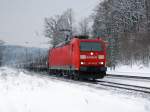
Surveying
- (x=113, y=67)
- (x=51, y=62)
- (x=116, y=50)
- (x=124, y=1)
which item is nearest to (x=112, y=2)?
(x=124, y=1)

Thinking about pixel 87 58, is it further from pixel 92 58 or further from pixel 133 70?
pixel 133 70

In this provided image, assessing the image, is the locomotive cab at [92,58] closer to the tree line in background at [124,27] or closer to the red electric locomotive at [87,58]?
the red electric locomotive at [87,58]

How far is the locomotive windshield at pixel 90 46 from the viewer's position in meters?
25.9

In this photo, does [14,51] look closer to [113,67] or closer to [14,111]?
[113,67]

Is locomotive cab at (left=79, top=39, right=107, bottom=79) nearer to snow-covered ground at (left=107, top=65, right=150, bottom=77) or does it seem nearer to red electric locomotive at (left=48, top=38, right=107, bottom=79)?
red electric locomotive at (left=48, top=38, right=107, bottom=79)

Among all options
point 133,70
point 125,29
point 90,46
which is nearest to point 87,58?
point 90,46

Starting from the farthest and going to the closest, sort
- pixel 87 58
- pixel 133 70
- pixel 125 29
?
pixel 125 29 < pixel 133 70 < pixel 87 58

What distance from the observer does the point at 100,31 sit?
71.5 meters

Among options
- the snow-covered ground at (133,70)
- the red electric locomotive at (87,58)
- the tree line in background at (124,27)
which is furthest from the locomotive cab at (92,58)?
the tree line in background at (124,27)

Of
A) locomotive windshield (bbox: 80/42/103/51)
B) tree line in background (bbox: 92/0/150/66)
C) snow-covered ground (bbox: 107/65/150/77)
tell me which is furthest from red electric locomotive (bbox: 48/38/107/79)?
tree line in background (bbox: 92/0/150/66)

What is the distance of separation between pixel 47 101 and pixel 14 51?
188669mm

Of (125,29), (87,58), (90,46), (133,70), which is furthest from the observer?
(125,29)

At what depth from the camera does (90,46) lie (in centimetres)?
2602

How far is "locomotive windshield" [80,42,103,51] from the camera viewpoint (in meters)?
25.9
